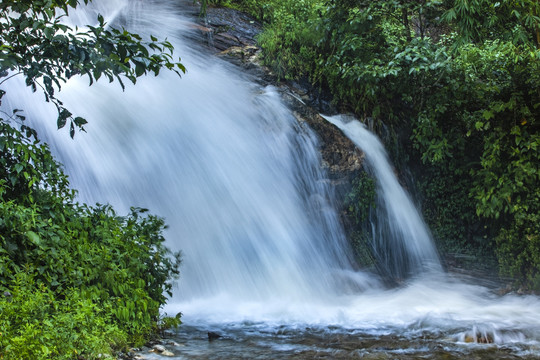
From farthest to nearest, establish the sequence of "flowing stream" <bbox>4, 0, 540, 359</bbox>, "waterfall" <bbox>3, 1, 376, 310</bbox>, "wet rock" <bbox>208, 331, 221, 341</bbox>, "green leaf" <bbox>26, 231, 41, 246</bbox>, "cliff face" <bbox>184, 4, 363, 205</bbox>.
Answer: "cliff face" <bbox>184, 4, 363, 205</bbox>, "waterfall" <bbox>3, 1, 376, 310</bbox>, "flowing stream" <bbox>4, 0, 540, 359</bbox>, "wet rock" <bbox>208, 331, 221, 341</bbox>, "green leaf" <bbox>26, 231, 41, 246</bbox>

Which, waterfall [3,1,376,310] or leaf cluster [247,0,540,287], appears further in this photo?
leaf cluster [247,0,540,287]

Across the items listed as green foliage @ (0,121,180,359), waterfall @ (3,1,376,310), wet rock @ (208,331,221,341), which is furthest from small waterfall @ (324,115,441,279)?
green foliage @ (0,121,180,359)

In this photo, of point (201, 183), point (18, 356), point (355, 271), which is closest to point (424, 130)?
point (355, 271)

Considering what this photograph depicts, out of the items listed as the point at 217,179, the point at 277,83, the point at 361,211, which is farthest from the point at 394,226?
the point at 277,83

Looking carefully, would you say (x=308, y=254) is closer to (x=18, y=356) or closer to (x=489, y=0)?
(x=489, y=0)

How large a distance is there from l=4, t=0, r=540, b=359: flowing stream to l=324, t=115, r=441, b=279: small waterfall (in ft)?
0.09

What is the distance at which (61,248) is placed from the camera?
13.3 ft

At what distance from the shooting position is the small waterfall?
8.22m

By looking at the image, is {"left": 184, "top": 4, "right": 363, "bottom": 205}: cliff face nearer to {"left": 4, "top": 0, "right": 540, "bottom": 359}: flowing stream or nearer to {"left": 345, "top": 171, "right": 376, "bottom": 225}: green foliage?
{"left": 345, "top": 171, "right": 376, "bottom": 225}: green foliage

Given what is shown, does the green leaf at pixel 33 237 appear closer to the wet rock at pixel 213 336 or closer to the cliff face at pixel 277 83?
the wet rock at pixel 213 336

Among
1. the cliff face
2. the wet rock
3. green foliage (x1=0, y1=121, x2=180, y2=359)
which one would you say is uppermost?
the cliff face

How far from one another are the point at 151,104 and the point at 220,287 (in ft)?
11.2

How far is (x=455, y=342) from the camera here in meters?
4.91

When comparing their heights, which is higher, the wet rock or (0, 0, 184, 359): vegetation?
(0, 0, 184, 359): vegetation
